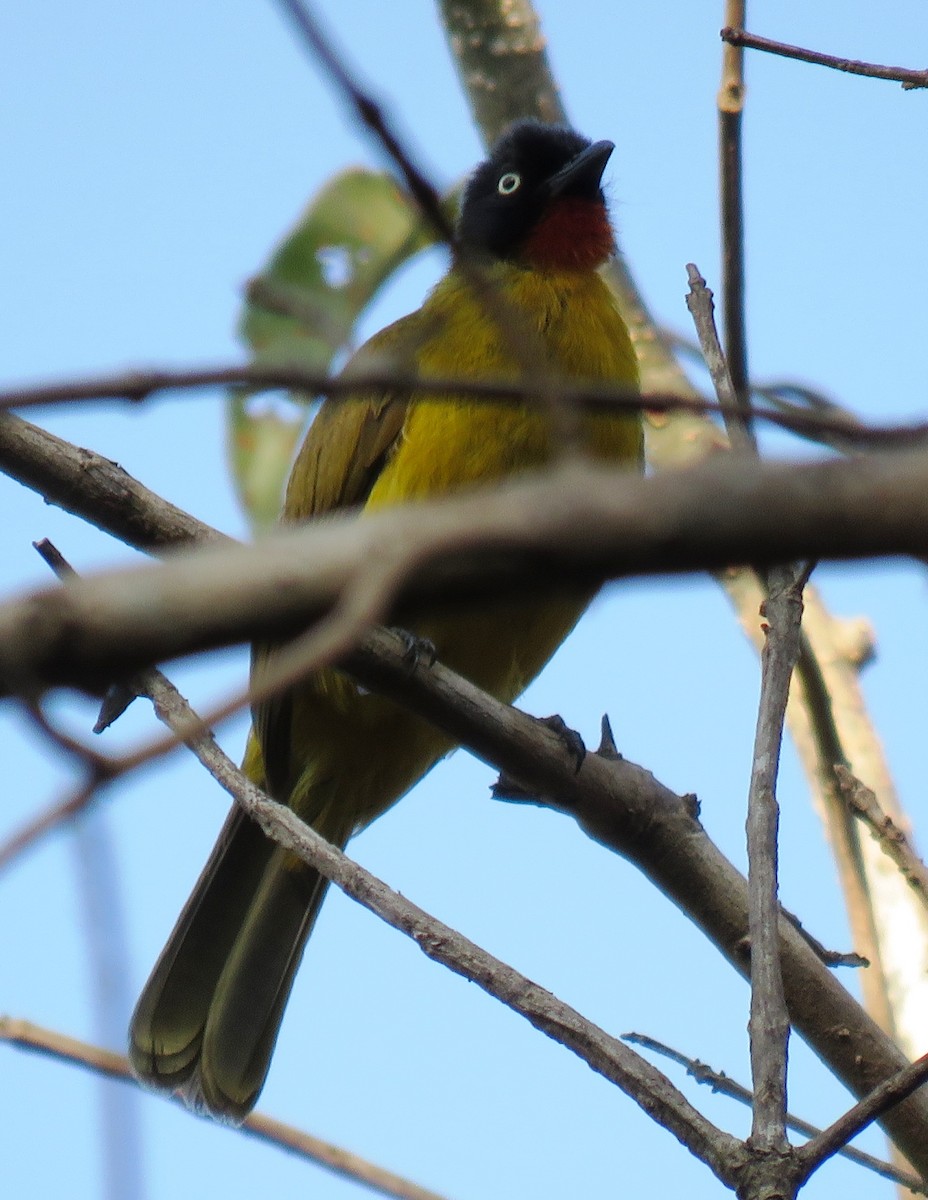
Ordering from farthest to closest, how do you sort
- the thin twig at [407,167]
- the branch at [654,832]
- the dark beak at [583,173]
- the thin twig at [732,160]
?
1. the dark beak at [583,173]
2. the thin twig at [732,160]
3. the branch at [654,832]
4. the thin twig at [407,167]

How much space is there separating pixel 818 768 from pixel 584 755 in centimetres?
118

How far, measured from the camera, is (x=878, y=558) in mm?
1212

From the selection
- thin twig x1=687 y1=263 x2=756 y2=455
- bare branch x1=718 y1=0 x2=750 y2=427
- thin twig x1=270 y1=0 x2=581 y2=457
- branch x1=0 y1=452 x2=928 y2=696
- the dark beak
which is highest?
the dark beak

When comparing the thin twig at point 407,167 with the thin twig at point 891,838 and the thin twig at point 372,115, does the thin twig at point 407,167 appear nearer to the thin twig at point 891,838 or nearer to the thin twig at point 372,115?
the thin twig at point 372,115

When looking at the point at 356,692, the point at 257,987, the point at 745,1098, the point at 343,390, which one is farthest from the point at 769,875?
the point at 257,987

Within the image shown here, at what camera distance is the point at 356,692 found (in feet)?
16.6

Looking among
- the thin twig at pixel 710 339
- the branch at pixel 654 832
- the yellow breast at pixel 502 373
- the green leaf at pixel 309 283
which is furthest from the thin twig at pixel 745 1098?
the green leaf at pixel 309 283

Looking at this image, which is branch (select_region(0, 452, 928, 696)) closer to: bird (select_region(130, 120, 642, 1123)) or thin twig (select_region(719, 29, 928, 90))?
thin twig (select_region(719, 29, 928, 90))

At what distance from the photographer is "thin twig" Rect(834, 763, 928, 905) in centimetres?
313

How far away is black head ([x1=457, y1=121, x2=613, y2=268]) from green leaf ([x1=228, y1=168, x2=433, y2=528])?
35 centimetres

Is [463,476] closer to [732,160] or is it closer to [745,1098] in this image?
[732,160]

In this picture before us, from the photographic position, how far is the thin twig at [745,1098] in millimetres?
2893

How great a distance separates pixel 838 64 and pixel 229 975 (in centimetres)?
348

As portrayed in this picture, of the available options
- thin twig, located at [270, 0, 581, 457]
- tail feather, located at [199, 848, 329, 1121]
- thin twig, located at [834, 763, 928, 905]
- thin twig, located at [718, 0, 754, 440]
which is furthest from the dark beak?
thin twig, located at [270, 0, 581, 457]
